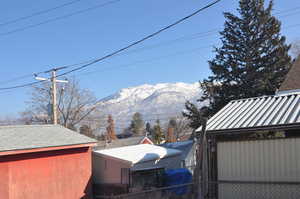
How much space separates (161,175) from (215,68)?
1616 centimetres

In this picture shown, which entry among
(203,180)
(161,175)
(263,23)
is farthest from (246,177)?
(263,23)

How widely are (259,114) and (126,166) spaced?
7683 mm

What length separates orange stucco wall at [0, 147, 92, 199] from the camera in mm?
13672

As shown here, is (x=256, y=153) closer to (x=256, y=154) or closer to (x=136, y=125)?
(x=256, y=154)

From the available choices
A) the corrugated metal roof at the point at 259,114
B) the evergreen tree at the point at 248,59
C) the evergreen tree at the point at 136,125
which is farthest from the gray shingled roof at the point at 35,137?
the evergreen tree at the point at 136,125

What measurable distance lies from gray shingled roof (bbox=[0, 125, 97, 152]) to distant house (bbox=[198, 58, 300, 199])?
25.2ft

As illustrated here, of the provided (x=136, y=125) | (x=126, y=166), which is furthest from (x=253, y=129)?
(x=136, y=125)

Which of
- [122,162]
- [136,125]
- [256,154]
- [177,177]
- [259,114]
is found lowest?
[136,125]

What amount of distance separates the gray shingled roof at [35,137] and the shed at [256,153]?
25.2ft

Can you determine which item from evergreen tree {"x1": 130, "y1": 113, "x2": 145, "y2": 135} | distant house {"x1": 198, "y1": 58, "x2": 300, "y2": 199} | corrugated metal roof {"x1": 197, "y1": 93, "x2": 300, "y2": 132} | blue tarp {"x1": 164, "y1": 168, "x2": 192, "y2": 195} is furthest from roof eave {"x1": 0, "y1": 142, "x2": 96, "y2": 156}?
evergreen tree {"x1": 130, "y1": 113, "x2": 145, "y2": 135}

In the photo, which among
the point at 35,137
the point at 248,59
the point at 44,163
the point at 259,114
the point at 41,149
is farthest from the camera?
the point at 248,59

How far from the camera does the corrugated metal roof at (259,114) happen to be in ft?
31.8

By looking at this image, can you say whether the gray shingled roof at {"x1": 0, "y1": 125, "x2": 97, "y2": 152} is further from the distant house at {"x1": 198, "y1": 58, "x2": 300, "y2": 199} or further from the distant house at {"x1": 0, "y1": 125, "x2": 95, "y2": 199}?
the distant house at {"x1": 198, "y1": 58, "x2": 300, "y2": 199}

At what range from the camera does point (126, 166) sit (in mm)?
16281
